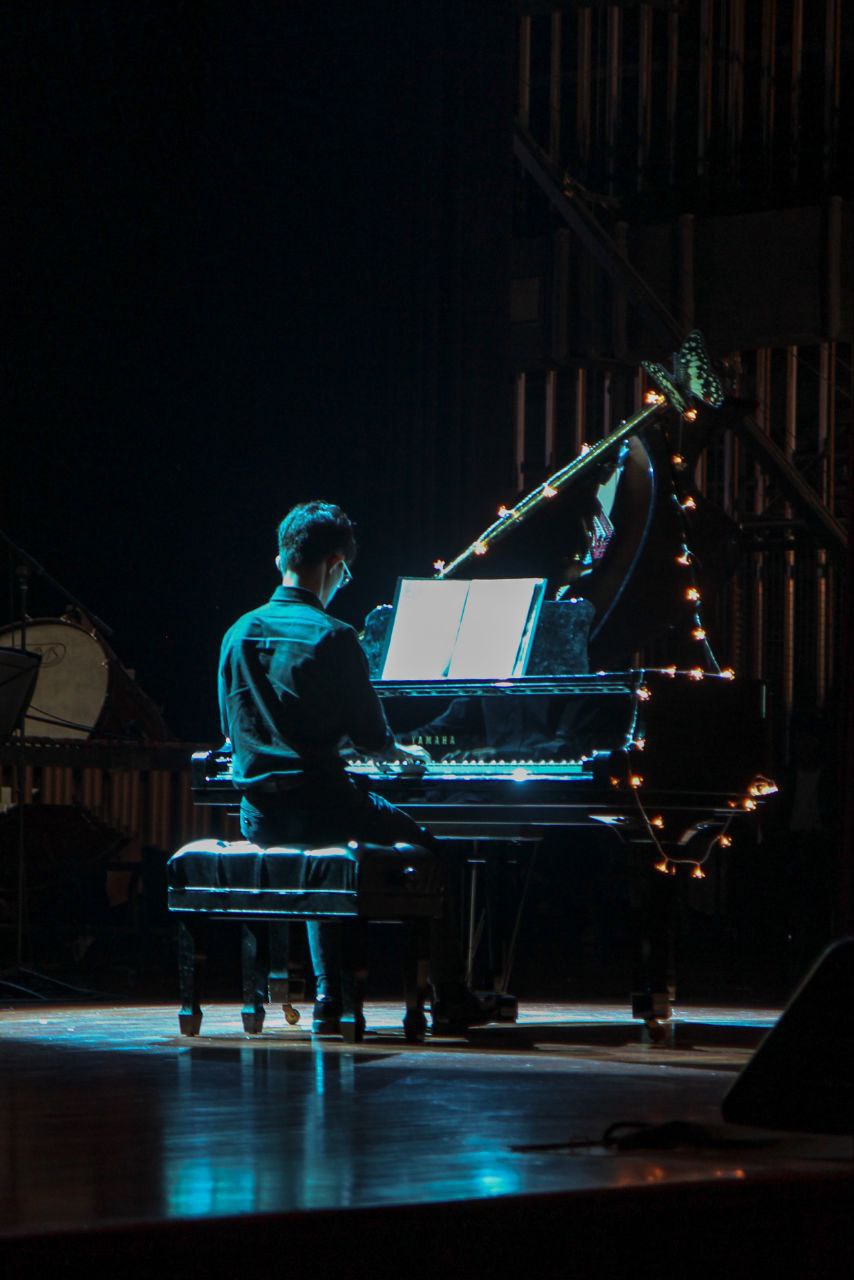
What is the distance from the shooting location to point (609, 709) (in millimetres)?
5043

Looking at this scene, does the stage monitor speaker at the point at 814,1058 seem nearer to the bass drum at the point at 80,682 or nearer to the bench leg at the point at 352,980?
the bench leg at the point at 352,980

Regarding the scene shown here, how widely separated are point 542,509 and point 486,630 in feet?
1.64

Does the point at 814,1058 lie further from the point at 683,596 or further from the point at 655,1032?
the point at 683,596

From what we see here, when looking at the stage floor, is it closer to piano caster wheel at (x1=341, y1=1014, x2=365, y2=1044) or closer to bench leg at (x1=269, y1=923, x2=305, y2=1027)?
piano caster wheel at (x1=341, y1=1014, x2=365, y2=1044)

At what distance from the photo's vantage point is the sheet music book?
5191mm

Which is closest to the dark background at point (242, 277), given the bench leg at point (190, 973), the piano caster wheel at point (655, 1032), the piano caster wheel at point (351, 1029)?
the bench leg at point (190, 973)

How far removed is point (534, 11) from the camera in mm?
10273

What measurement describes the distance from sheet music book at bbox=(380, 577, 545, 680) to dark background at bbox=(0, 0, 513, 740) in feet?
8.61

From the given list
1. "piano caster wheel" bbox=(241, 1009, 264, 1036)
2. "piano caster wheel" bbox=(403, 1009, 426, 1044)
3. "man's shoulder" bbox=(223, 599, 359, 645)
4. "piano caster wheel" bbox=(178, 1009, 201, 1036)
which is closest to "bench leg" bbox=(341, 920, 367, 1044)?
"piano caster wheel" bbox=(403, 1009, 426, 1044)

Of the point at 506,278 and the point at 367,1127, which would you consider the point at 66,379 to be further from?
the point at 367,1127

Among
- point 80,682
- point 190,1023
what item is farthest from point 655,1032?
point 80,682

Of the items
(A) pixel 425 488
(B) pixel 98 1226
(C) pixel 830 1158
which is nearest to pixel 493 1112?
(C) pixel 830 1158

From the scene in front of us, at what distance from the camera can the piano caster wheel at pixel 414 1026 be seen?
4637 millimetres

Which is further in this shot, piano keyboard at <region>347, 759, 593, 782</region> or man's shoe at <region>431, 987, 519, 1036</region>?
man's shoe at <region>431, 987, 519, 1036</region>
